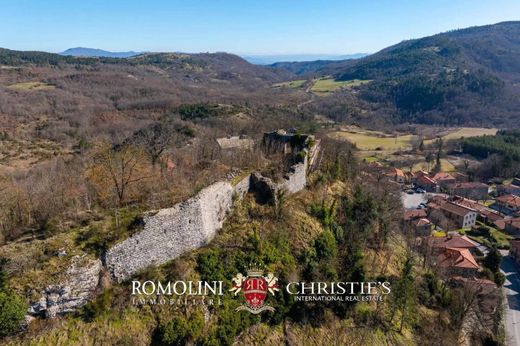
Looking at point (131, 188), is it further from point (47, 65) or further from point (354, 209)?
point (47, 65)

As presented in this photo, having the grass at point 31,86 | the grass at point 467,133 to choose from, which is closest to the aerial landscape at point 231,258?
the grass at point 467,133

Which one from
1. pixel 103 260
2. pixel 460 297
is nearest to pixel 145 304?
pixel 103 260

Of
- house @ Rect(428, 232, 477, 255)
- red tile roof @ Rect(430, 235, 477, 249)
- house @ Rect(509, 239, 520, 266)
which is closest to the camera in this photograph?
house @ Rect(428, 232, 477, 255)

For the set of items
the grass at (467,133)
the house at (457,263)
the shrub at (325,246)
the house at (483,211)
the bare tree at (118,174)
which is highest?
the bare tree at (118,174)

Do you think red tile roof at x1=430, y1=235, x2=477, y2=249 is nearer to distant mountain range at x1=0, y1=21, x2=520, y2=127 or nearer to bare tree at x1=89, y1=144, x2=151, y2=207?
bare tree at x1=89, y1=144, x2=151, y2=207

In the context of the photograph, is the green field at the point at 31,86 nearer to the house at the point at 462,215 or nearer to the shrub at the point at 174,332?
the house at the point at 462,215

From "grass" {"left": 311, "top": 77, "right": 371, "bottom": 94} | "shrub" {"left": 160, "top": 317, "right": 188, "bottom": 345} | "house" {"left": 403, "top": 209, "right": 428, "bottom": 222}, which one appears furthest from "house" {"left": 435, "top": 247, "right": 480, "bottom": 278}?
"grass" {"left": 311, "top": 77, "right": 371, "bottom": 94}

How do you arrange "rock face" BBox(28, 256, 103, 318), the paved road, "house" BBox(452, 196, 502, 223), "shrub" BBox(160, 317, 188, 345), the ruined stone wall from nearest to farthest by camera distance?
1. "rock face" BBox(28, 256, 103, 318)
2. "shrub" BBox(160, 317, 188, 345)
3. the ruined stone wall
4. the paved road
5. "house" BBox(452, 196, 502, 223)
